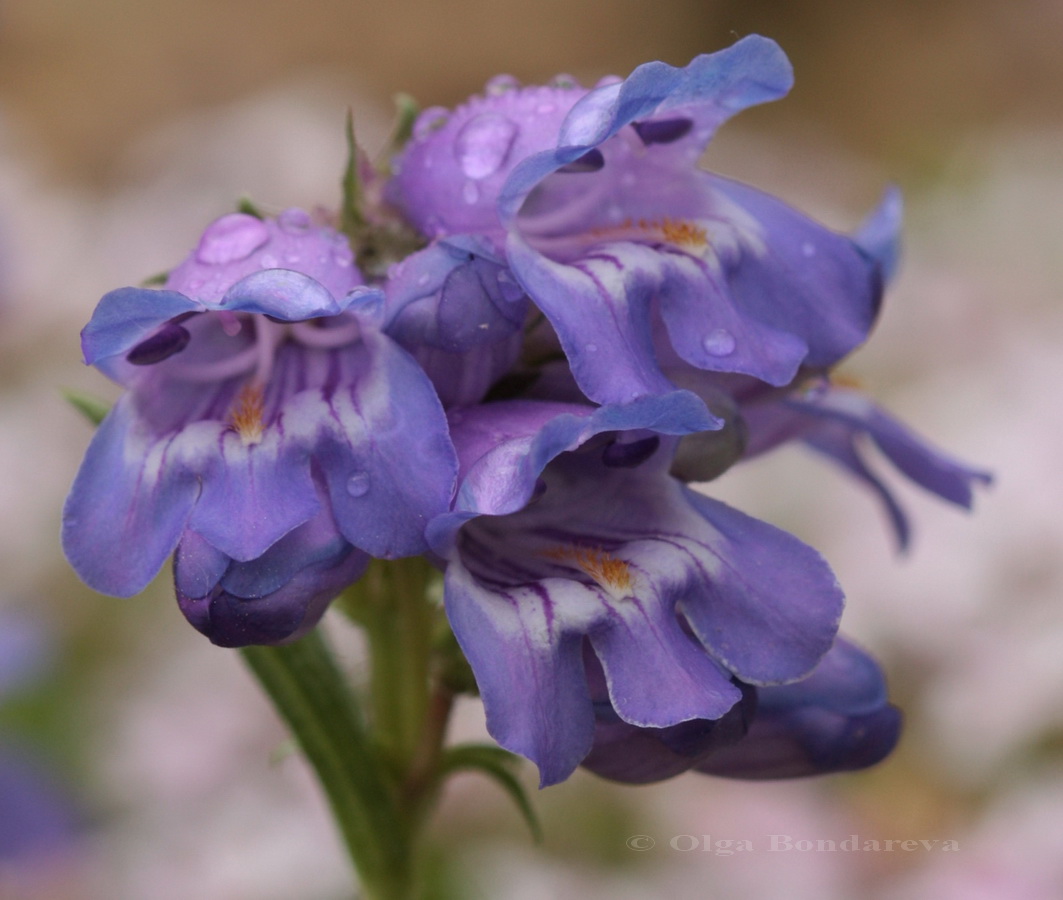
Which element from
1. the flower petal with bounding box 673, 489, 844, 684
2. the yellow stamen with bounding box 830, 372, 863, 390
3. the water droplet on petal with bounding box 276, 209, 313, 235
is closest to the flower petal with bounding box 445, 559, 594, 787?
the flower petal with bounding box 673, 489, 844, 684

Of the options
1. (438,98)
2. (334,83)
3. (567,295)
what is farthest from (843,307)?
(438,98)

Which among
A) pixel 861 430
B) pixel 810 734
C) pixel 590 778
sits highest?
pixel 861 430

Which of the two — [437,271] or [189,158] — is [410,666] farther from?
[189,158]

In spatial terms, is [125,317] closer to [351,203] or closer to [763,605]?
[351,203]

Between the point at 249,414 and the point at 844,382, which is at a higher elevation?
the point at 249,414

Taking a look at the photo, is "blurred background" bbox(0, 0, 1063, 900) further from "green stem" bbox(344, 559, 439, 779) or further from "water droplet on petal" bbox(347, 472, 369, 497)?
"water droplet on petal" bbox(347, 472, 369, 497)

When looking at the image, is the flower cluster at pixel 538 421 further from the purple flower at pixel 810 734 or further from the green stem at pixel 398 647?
the green stem at pixel 398 647

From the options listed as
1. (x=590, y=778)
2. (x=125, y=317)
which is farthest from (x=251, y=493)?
(x=590, y=778)
